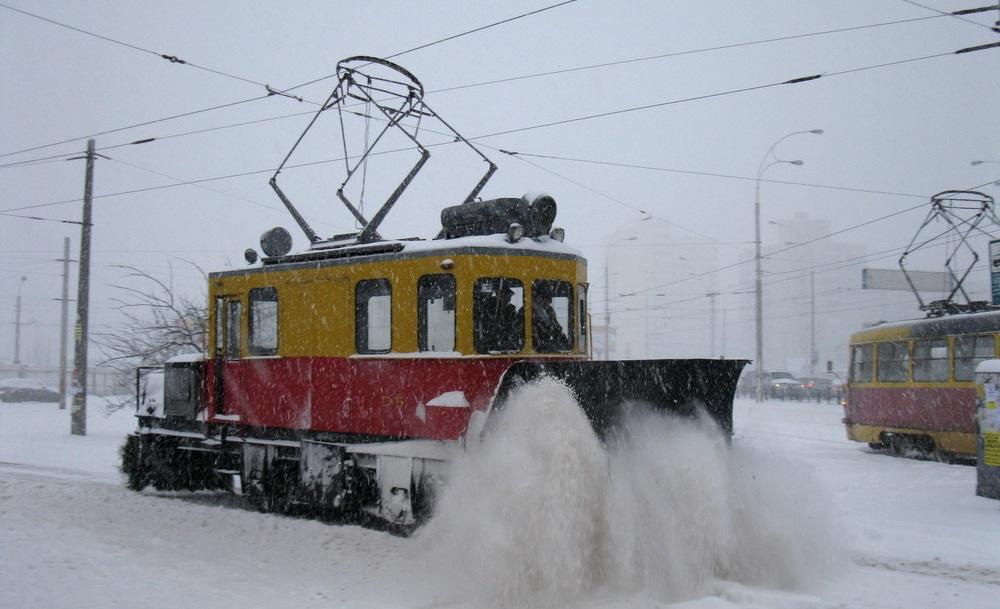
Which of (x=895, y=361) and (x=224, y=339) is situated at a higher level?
(x=224, y=339)

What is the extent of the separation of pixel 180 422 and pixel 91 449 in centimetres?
784

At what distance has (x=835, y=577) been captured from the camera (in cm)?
778

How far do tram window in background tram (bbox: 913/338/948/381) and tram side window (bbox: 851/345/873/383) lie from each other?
1692 mm

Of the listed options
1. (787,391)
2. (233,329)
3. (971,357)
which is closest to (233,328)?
(233,329)

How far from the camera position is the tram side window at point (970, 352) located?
16672 mm

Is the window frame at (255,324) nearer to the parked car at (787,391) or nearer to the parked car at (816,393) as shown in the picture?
the parked car at (816,393)

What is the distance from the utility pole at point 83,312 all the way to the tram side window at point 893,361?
65.6 ft

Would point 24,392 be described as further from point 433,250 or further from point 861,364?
point 433,250

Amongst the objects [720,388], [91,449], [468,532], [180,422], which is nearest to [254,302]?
[180,422]

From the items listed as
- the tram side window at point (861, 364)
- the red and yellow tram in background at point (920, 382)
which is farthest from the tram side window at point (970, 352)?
the tram side window at point (861, 364)

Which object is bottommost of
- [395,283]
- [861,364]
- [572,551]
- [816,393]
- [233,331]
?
[816,393]

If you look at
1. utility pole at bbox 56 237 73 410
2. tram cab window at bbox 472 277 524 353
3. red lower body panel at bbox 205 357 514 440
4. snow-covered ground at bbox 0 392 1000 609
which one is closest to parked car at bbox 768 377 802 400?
utility pole at bbox 56 237 73 410

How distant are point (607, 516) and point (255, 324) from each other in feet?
21.9

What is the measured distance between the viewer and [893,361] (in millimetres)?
19469
